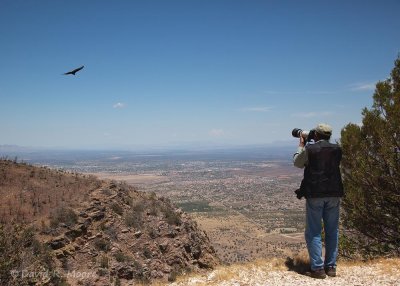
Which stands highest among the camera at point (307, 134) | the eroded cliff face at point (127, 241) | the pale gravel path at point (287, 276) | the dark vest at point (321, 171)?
the camera at point (307, 134)

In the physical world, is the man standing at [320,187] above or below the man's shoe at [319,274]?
above

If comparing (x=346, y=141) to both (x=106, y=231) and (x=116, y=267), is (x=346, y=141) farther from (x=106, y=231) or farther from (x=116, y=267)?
(x=106, y=231)

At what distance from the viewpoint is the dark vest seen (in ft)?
20.5

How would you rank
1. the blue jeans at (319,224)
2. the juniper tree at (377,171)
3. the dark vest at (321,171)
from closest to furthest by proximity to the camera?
the dark vest at (321,171) → the blue jeans at (319,224) → the juniper tree at (377,171)

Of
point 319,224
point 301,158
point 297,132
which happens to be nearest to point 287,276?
point 319,224

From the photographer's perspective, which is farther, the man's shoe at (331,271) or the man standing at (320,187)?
the man's shoe at (331,271)

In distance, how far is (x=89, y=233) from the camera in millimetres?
15742

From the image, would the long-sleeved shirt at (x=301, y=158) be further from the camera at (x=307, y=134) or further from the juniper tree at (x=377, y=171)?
the juniper tree at (x=377, y=171)

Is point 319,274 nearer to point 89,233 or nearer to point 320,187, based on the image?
point 320,187

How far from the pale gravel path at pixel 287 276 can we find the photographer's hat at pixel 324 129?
290cm

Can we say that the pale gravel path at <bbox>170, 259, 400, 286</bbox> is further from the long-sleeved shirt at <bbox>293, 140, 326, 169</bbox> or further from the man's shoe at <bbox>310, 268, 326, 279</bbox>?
the long-sleeved shirt at <bbox>293, 140, 326, 169</bbox>

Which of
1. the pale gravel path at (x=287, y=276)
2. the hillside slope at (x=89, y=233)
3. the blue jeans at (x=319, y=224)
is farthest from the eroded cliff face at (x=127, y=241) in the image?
the blue jeans at (x=319, y=224)

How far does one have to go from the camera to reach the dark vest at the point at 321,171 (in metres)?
6.24

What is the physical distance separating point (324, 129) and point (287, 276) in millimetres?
3238
